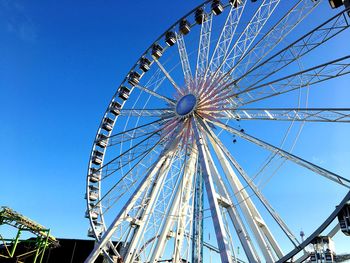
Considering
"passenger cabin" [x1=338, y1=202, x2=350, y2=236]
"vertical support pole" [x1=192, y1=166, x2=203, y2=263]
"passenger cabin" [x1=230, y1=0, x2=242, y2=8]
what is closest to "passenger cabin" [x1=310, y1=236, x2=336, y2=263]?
"passenger cabin" [x1=338, y1=202, x2=350, y2=236]

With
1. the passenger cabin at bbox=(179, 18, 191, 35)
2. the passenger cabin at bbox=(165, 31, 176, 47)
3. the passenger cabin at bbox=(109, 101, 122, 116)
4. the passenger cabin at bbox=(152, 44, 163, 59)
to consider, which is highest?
the passenger cabin at bbox=(179, 18, 191, 35)

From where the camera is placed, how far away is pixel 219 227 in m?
12.6

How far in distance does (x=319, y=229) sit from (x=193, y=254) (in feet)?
48.9

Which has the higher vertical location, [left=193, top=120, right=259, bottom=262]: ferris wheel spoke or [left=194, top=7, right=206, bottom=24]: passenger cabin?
[left=194, top=7, right=206, bottom=24]: passenger cabin

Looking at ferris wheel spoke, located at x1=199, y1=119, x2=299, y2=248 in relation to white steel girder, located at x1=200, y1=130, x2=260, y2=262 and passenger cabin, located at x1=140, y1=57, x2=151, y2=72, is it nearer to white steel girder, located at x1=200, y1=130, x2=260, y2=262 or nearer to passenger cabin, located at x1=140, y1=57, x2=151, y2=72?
white steel girder, located at x1=200, y1=130, x2=260, y2=262

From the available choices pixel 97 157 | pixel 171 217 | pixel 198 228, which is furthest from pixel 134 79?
pixel 198 228

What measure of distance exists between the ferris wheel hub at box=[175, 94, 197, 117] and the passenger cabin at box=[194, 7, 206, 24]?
574 cm

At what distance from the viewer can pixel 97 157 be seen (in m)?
24.2

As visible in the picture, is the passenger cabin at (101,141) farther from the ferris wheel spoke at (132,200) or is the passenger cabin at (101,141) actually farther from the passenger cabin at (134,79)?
the ferris wheel spoke at (132,200)

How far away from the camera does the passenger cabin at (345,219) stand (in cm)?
1130

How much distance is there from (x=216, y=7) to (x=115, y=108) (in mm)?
10266

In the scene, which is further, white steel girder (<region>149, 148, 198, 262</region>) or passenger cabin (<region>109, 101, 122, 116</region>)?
passenger cabin (<region>109, 101, 122, 116</region>)

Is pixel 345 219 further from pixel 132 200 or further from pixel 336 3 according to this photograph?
pixel 132 200

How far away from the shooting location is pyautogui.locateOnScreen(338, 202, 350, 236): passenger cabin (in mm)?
11305
